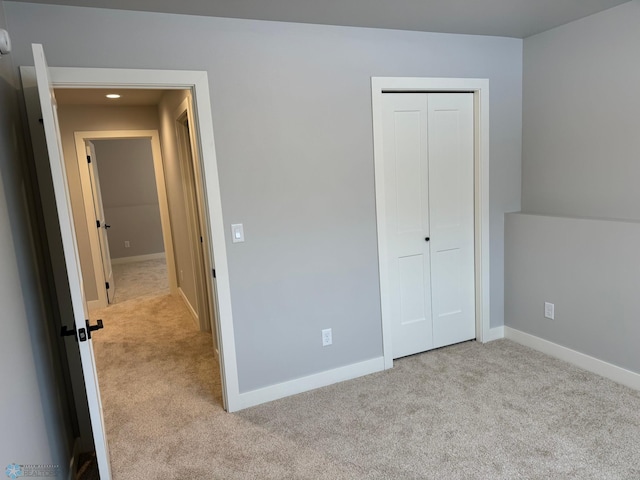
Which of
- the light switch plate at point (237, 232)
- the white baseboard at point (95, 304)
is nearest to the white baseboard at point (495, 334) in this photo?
the light switch plate at point (237, 232)

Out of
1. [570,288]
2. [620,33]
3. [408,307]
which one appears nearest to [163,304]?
[408,307]

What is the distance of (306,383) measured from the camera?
290 cm

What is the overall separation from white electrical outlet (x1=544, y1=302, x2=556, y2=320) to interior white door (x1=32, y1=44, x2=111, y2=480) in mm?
3025

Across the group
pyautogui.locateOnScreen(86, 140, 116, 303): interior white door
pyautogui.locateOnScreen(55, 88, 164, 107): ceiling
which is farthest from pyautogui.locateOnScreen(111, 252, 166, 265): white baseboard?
pyautogui.locateOnScreen(55, 88, 164, 107): ceiling

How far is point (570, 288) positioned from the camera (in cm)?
302

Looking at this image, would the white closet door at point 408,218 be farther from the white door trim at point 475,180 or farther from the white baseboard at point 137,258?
the white baseboard at point 137,258

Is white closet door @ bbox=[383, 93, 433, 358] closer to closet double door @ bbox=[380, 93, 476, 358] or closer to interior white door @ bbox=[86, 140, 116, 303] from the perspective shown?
closet double door @ bbox=[380, 93, 476, 358]

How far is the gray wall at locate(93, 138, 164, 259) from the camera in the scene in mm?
7484

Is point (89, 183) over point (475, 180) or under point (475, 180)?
over

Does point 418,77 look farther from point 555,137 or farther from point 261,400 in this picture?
point 261,400

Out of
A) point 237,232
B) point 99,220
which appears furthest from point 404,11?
point 99,220

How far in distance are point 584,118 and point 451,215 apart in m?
1.10

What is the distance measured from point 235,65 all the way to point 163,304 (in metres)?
3.58

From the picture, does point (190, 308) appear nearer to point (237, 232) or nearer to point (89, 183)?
point (89, 183)
